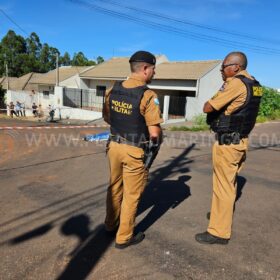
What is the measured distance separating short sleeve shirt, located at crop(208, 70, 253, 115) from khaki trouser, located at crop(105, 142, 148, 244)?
3.03 ft

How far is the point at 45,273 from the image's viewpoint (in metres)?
2.62

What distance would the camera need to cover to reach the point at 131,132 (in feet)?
9.69

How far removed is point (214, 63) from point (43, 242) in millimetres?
22279

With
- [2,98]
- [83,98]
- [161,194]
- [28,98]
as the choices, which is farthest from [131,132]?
[2,98]

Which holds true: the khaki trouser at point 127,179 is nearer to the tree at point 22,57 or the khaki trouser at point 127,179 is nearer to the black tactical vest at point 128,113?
the black tactical vest at point 128,113

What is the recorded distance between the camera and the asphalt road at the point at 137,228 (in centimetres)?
271

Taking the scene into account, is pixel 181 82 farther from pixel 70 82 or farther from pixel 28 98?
pixel 28 98

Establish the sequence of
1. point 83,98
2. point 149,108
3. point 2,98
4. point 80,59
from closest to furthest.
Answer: point 149,108 < point 83,98 < point 2,98 < point 80,59

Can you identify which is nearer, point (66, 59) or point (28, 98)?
point (28, 98)

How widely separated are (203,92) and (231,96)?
19223 millimetres

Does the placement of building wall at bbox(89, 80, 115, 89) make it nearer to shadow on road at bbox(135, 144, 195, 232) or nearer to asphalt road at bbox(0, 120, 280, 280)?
asphalt road at bbox(0, 120, 280, 280)

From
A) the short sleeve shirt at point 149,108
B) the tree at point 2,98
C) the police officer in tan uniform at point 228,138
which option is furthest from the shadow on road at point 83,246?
the tree at point 2,98

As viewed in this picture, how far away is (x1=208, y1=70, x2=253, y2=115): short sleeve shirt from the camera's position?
2992 mm

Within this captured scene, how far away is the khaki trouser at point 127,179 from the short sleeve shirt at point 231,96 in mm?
922
